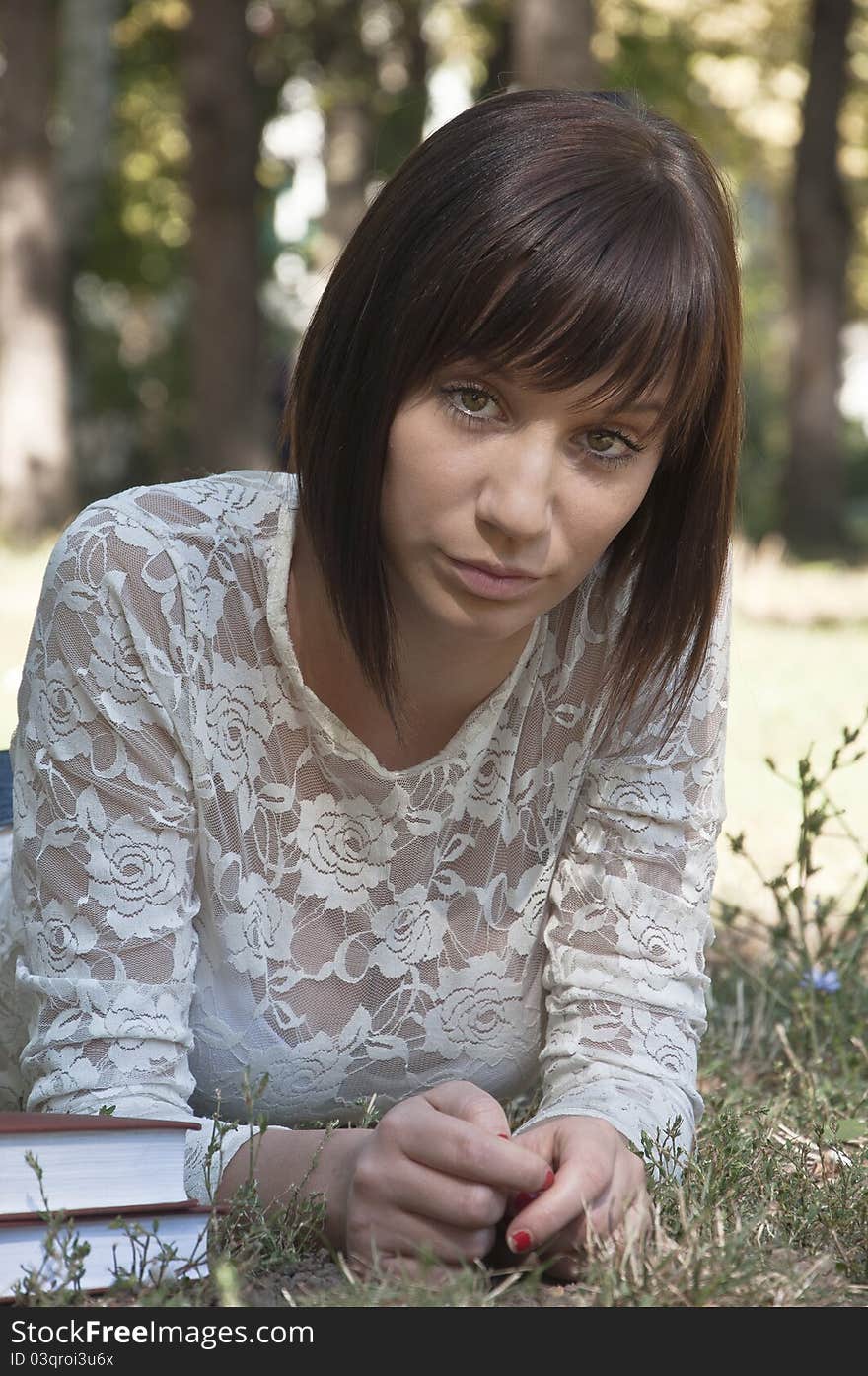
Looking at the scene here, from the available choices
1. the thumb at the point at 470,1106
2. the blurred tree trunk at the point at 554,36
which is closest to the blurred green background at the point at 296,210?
the blurred tree trunk at the point at 554,36

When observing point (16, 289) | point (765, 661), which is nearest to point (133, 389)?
point (16, 289)

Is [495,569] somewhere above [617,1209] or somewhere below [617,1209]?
above

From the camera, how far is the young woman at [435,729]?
195 centimetres

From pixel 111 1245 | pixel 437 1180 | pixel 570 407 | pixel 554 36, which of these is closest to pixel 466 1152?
pixel 437 1180

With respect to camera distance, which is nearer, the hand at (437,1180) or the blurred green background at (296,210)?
the hand at (437,1180)

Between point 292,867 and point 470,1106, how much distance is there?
1.95ft

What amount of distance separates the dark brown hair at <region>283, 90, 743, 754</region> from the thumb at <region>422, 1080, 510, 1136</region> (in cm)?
54

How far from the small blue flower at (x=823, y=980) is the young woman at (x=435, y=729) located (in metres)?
0.66

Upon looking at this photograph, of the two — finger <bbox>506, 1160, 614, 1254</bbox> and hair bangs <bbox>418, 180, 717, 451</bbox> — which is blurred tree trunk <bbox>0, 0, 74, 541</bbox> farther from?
finger <bbox>506, 1160, 614, 1254</bbox>

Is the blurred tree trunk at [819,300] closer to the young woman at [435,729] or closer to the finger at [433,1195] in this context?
the young woman at [435,729]

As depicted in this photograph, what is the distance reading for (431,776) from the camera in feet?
8.00

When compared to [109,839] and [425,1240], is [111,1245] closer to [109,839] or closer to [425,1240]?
[425,1240]

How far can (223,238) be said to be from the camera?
12086mm
